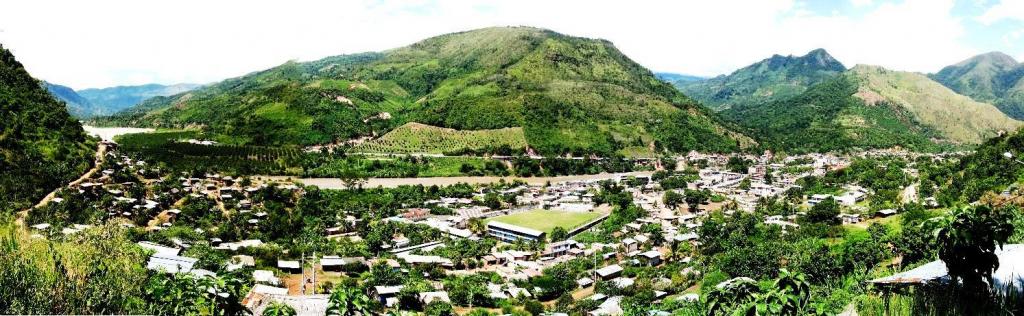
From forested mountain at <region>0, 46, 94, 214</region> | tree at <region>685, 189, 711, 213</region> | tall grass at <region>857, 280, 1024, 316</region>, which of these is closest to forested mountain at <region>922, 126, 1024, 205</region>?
tree at <region>685, 189, 711, 213</region>

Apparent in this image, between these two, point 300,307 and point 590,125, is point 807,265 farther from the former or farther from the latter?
point 590,125

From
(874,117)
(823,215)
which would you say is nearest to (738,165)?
(823,215)

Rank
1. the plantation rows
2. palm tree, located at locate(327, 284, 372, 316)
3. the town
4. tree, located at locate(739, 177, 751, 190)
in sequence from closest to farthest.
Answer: palm tree, located at locate(327, 284, 372, 316)
the town
tree, located at locate(739, 177, 751, 190)
the plantation rows

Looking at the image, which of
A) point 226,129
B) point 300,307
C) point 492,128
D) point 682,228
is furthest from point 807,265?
point 226,129

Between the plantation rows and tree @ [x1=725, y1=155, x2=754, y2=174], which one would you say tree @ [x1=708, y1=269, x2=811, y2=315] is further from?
tree @ [x1=725, y1=155, x2=754, y2=174]

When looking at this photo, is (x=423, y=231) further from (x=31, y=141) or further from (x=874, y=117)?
(x=874, y=117)

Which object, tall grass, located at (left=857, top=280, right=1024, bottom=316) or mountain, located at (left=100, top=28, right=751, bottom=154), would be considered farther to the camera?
mountain, located at (left=100, top=28, right=751, bottom=154)

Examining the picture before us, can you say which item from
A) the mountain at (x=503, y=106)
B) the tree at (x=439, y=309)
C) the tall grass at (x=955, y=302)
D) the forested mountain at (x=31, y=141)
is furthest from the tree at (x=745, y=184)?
the forested mountain at (x=31, y=141)
